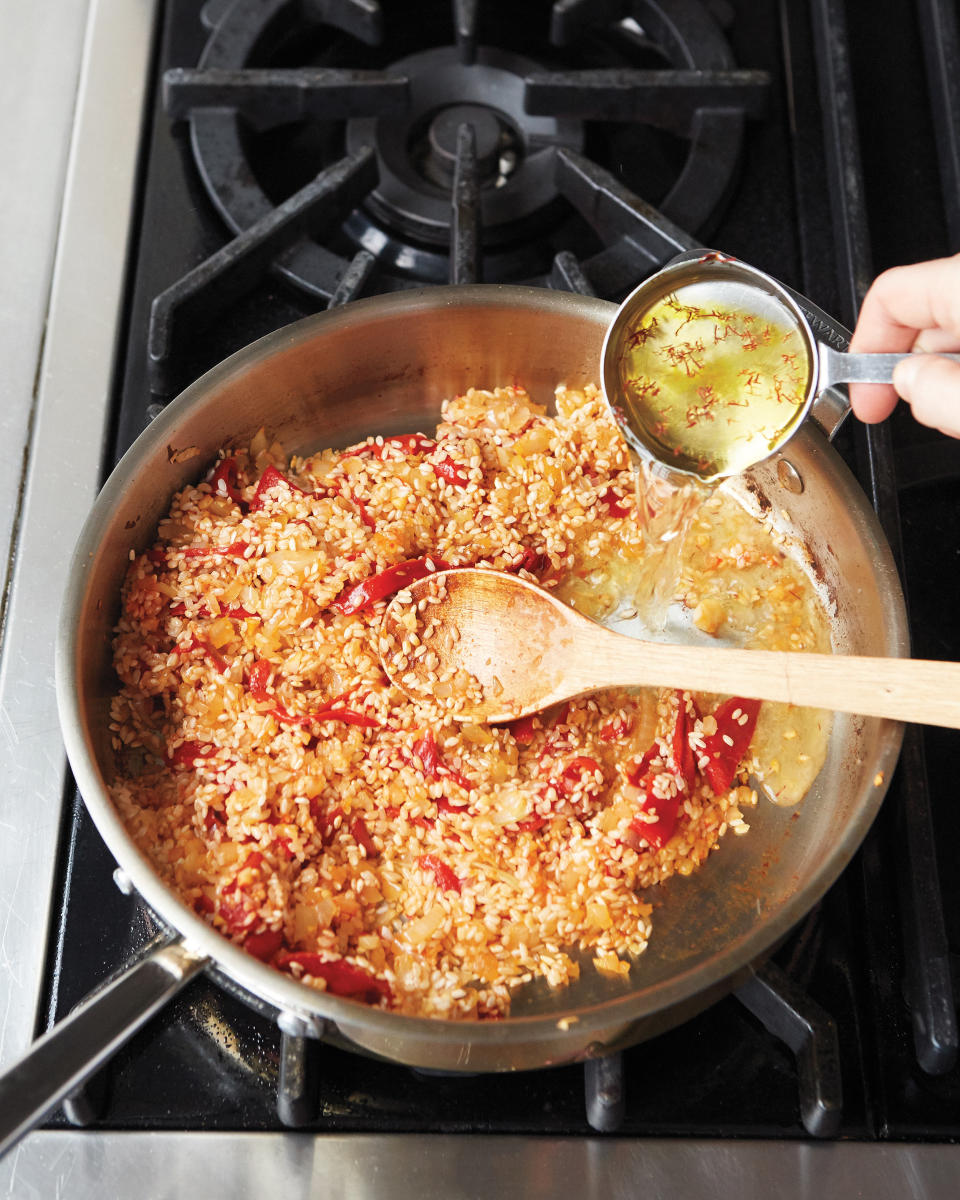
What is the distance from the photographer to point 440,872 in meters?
1.57

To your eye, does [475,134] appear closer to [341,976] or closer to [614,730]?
[614,730]

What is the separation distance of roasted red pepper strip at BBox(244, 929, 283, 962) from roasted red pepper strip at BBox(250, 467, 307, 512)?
68 cm

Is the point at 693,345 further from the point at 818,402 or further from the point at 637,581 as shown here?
the point at 637,581

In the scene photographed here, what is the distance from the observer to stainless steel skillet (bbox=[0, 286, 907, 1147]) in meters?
1.24

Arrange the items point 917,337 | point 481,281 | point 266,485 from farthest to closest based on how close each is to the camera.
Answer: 1. point 481,281
2. point 266,485
3. point 917,337

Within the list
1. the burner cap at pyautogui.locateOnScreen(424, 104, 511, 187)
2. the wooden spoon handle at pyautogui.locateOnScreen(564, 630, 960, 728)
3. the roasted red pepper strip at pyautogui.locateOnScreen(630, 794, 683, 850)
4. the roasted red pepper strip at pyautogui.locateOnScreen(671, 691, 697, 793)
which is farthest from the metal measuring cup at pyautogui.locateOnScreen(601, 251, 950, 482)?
the burner cap at pyautogui.locateOnScreen(424, 104, 511, 187)

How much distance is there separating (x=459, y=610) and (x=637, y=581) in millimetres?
337

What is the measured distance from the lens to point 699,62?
208cm

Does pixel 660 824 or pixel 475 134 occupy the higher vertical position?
pixel 475 134

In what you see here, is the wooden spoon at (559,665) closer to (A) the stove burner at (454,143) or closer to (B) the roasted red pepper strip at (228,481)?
(B) the roasted red pepper strip at (228,481)

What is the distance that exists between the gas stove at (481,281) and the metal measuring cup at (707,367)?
0.71ft

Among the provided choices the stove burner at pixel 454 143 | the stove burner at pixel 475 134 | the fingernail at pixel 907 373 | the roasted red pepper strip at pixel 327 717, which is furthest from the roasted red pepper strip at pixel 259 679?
the fingernail at pixel 907 373

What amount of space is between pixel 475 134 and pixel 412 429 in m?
0.58

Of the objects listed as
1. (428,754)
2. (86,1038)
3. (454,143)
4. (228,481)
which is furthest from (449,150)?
(86,1038)
